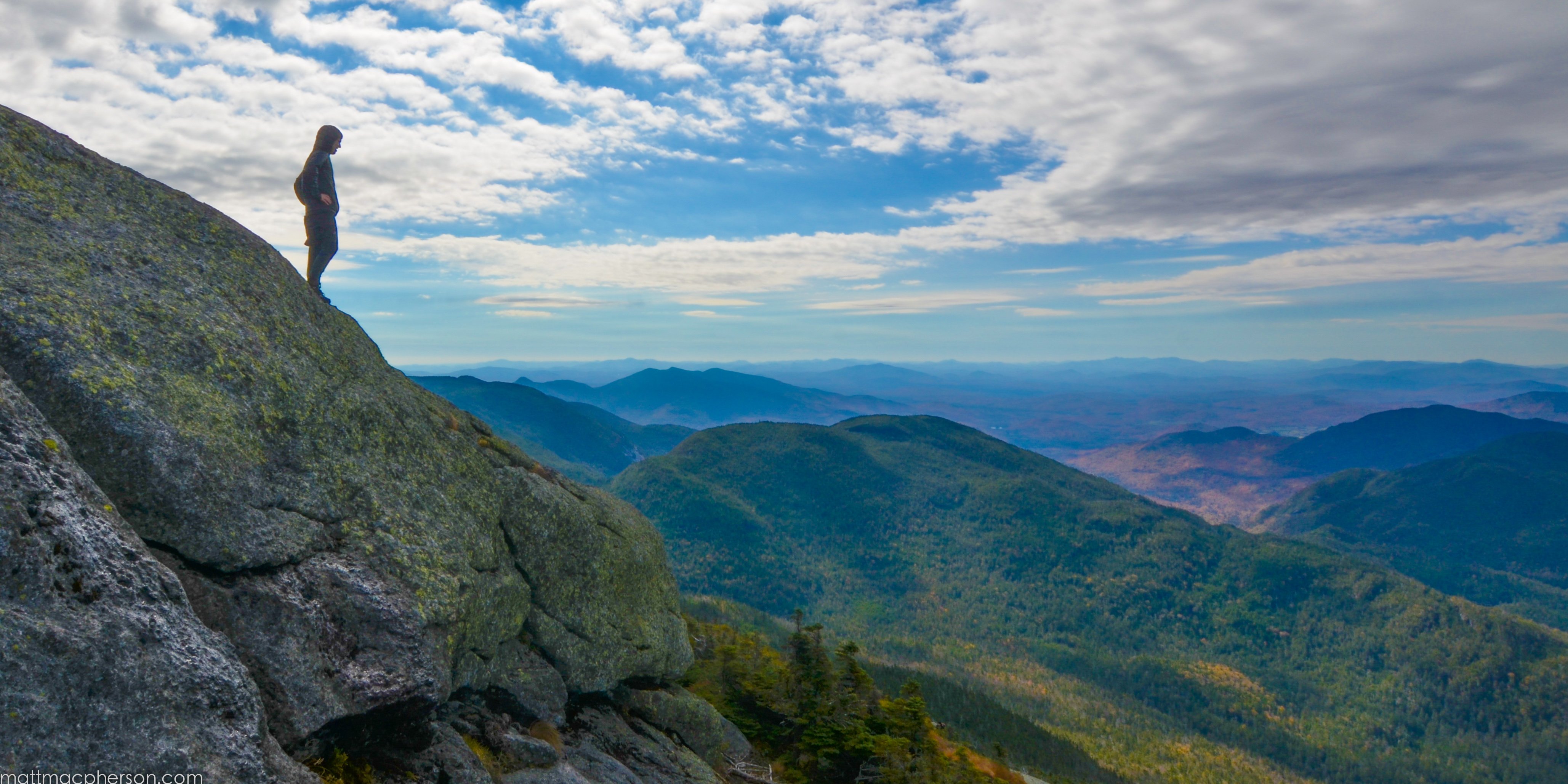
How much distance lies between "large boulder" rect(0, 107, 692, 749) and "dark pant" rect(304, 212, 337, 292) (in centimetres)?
279

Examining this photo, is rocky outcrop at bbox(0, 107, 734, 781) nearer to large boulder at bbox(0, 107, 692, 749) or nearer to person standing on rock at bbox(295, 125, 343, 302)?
large boulder at bbox(0, 107, 692, 749)

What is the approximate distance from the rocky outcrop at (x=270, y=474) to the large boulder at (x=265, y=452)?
0.04m

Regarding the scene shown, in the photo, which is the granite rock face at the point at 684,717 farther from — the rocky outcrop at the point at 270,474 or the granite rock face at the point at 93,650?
the granite rock face at the point at 93,650

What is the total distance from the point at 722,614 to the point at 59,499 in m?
182

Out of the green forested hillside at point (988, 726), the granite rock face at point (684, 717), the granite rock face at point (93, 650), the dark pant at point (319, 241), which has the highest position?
the dark pant at point (319, 241)

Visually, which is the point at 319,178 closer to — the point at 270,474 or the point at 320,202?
the point at 320,202

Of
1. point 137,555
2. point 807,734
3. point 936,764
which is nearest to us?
point 137,555

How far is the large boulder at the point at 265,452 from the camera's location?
11.0 metres

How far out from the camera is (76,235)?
13.6 metres

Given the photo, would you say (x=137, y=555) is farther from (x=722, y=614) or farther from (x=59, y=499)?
(x=722, y=614)

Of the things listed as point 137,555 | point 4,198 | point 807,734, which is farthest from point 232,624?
point 807,734

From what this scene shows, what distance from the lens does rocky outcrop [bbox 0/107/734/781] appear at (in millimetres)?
10938

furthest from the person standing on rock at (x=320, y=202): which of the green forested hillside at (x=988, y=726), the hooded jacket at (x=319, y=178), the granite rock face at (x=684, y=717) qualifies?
the green forested hillside at (x=988, y=726)

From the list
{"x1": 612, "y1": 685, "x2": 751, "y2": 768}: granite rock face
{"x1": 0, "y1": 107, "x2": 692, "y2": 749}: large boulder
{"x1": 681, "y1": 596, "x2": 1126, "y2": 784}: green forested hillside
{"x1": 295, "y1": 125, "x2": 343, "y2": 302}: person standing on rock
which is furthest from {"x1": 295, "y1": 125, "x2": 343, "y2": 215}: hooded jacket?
{"x1": 681, "y1": 596, "x2": 1126, "y2": 784}: green forested hillside
